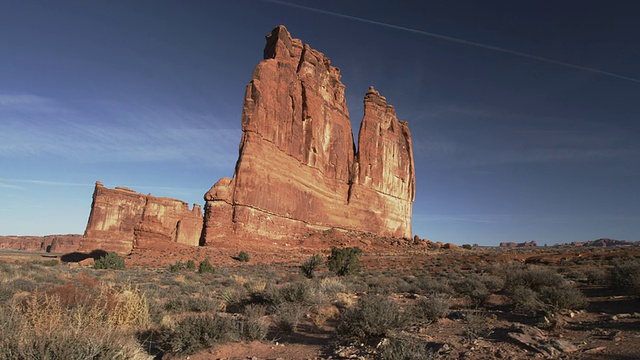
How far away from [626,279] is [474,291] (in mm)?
3699

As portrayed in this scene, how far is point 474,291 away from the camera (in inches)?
325

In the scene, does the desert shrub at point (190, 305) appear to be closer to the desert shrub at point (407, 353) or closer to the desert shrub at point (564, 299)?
the desert shrub at point (407, 353)

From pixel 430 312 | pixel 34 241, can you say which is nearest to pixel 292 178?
pixel 430 312

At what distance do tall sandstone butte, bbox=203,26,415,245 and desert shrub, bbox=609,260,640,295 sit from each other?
32834 millimetres

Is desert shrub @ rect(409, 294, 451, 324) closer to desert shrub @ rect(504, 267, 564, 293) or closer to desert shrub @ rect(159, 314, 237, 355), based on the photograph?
desert shrub @ rect(504, 267, 564, 293)

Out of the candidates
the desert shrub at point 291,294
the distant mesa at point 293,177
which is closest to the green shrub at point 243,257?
the distant mesa at point 293,177

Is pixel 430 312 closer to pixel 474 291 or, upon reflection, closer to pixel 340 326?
pixel 340 326

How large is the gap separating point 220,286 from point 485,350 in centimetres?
1169

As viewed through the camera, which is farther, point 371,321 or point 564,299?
point 564,299

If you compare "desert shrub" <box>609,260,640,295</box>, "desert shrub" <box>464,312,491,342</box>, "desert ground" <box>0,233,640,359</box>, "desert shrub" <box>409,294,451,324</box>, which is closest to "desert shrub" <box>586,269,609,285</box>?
"desert ground" <box>0,233,640,359</box>

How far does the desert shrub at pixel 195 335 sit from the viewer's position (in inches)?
190

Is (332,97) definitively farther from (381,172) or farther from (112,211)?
(112,211)

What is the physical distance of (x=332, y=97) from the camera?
60.1 meters

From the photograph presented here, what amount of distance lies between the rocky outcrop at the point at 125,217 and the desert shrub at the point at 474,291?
5323 centimetres
